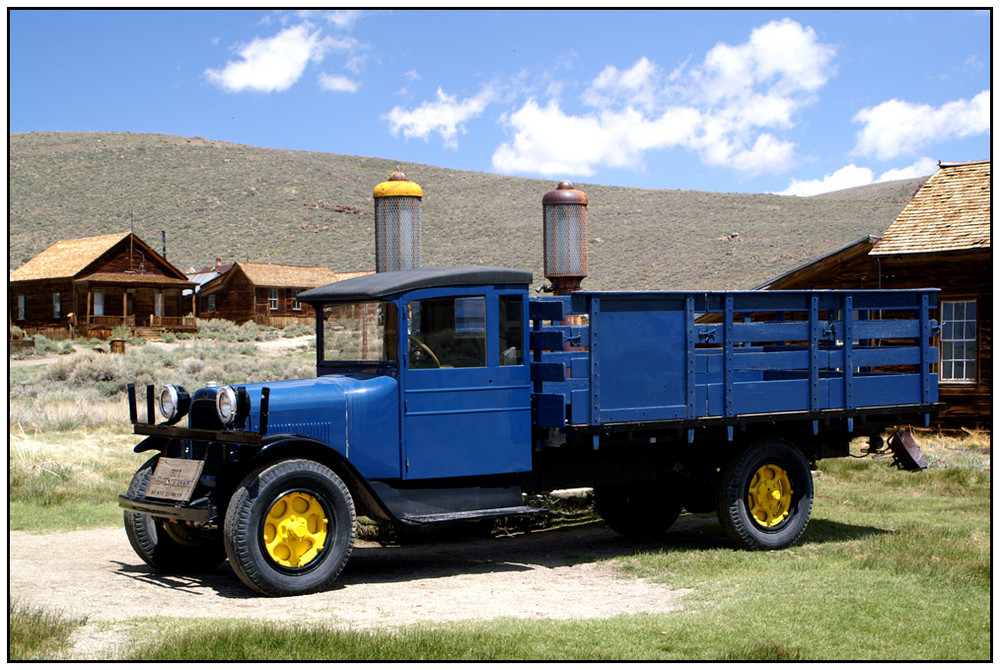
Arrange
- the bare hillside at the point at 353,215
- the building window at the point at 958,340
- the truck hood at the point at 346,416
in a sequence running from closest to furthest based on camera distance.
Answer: the truck hood at the point at 346,416 → the building window at the point at 958,340 → the bare hillside at the point at 353,215

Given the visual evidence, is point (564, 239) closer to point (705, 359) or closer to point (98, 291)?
point (705, 359)

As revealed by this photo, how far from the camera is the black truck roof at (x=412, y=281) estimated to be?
8.12 m

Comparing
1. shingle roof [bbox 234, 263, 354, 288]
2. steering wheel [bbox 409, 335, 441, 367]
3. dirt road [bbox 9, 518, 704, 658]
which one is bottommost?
dirt road [bbox 9, 518, 704, 658]

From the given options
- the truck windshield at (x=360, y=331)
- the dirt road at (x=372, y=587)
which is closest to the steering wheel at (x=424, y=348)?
the truck windshield at (x=360, y=331)

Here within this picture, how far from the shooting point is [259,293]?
174 feet

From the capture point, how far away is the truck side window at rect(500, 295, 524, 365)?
8.51m

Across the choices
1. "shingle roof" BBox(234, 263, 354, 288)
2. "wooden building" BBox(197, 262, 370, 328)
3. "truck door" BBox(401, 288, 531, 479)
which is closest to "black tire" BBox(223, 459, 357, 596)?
"truck door" BBox(401, 288, 531, 479)

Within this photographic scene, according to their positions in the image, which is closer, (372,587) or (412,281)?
(372,587)

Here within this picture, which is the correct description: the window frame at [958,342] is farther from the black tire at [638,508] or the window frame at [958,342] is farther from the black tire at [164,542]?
the black tire at [164,542]

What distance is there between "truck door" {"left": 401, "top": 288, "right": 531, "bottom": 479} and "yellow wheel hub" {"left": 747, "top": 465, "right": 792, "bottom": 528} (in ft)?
7.73

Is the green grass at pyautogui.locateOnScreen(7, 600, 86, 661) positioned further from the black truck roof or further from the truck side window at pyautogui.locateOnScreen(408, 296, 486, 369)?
the truck side window at pyautogui.locateOnScreen(408, 296, 486, 369)

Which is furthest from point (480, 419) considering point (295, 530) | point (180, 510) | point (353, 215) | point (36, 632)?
point (353, 215)

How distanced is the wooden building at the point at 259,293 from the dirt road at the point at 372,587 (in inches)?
1709

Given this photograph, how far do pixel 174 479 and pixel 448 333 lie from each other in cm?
234
